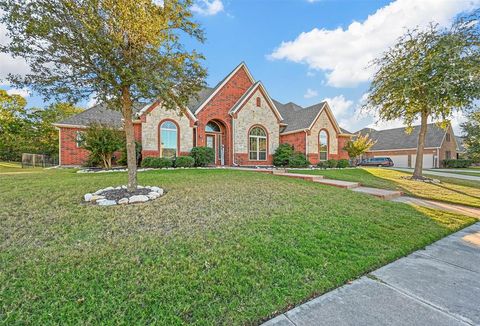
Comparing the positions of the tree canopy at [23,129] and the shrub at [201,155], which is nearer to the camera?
the shrub at [201,155]

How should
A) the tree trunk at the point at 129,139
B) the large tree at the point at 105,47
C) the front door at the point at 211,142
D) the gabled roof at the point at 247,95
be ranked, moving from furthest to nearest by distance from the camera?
1. the front door at the point at 211,142
2. the gabled roof at the point at 247,95
3. the tree trunk at the point at 129,139
4. the large tree at the point at 105,47

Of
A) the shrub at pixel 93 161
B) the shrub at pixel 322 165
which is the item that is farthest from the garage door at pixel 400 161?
the shrub at pixel 93 161

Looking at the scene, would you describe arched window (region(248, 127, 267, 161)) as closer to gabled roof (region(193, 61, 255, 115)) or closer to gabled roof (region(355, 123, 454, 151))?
gabled roof (region(193, 61, 255, 115))

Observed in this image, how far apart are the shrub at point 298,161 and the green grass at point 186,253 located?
35.5 feet

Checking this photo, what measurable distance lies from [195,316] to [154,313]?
41 cm

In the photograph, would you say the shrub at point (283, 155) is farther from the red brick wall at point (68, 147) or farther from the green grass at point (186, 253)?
the red brick wall at point (68, 147)

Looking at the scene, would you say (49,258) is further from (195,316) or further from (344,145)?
(344,145)

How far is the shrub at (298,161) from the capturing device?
17.0 meters

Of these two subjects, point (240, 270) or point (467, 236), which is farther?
point (467, 236)

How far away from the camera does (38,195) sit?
6082 millimetres

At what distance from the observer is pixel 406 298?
2.51 m

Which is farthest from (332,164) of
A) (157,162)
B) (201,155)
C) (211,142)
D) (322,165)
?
(157,162)

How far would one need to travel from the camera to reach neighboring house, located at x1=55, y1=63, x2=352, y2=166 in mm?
15055

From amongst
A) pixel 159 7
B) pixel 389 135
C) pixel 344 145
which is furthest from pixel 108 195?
pixel 389 135
